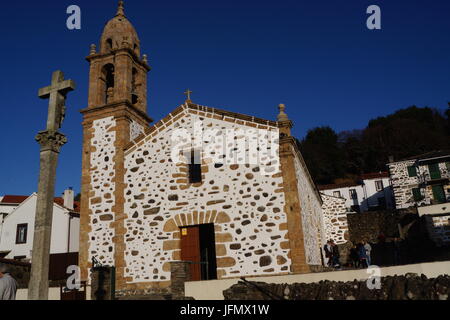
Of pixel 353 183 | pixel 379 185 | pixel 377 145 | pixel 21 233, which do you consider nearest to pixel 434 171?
pixel 379 185

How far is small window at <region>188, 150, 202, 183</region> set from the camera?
1366 centimetres

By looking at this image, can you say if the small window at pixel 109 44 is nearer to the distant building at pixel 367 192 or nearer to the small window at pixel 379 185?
the distant building at pixel 367 192

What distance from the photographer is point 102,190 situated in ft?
46.5

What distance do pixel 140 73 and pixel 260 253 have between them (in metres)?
9.64

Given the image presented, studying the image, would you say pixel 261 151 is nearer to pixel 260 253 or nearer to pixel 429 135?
pixel 260 253

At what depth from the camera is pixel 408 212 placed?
1136 inches

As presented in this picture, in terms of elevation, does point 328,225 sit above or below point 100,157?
below

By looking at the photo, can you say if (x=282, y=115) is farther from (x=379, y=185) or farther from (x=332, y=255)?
(x=379, y=185)

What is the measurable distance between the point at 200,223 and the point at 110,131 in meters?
5.45

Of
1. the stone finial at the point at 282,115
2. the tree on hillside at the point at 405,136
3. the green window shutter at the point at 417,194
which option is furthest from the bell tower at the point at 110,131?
the tree on hillside at the point at 405,136

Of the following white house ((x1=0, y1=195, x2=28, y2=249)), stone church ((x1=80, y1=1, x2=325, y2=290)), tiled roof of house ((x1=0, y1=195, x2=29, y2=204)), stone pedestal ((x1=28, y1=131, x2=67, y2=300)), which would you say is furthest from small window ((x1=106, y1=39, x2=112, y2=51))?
tiled roof of house ((x1=0, y1=195, x2=29, y2=204))

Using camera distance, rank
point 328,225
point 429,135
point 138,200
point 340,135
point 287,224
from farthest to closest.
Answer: point 340,135 < point 429,135 < point 328,225 < point 138,200 < point 287,224
